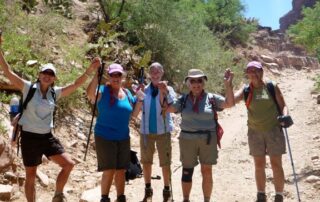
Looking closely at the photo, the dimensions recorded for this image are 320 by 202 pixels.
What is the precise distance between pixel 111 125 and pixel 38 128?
82 cm

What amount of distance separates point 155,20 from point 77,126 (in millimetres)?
9068

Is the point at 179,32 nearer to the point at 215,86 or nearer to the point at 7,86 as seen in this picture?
the point at 215,86

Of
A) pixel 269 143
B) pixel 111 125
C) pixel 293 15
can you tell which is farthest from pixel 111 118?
pixel 293 15

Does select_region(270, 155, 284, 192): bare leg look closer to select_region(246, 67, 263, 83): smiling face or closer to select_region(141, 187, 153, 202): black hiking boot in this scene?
select_region(246, 67, 263, 83): smiling face

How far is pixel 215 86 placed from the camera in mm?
18406

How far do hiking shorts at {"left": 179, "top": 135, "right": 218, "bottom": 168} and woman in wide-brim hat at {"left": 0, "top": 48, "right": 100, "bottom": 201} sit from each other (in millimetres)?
1347

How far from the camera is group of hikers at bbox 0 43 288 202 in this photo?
186 inches

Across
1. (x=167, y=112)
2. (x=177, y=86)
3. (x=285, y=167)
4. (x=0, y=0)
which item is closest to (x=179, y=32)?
(x=177, y=86)

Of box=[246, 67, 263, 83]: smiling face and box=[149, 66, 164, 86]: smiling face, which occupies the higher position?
box=[149, 66, 164, 86]: smiling face

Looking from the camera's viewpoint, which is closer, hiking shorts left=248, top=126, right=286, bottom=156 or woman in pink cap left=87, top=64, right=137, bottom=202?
woman in pink cap left=87, top=64, right=137, bottom=202

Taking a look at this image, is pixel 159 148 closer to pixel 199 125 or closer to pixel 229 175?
pixel 199 125

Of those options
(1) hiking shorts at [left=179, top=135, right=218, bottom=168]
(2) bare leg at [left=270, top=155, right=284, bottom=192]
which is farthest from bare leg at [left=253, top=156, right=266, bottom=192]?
(1) hiking shorts at [left=179, top=135, right=218, bottom=168]

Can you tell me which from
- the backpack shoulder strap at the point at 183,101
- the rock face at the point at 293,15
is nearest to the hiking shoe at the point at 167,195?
the backpack shoulder strap at the point at 183,101

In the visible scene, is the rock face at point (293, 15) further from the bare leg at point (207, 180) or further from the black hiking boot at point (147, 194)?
the bare leg at point (207, 180)
